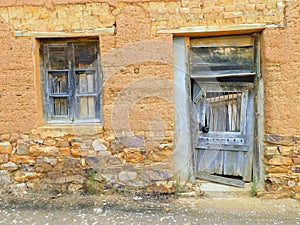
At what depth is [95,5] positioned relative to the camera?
3373 millimetres

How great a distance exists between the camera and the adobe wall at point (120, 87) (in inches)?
129

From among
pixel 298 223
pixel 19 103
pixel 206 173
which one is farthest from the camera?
pixel 206 173

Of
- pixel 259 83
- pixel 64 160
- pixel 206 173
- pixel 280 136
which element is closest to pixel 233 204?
pixel 206 173

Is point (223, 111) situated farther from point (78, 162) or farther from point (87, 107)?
point (78, 162)

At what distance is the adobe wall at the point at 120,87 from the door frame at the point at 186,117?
5.3 inches

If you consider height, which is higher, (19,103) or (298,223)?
(19,103)

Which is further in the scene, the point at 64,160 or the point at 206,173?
the point at 206,173

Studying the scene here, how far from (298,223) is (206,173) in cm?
137

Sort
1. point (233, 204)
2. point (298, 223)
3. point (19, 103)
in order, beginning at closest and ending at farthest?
point (298, 223), point (233, 204), point (19, 103)

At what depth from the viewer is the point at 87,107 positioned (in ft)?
12.3

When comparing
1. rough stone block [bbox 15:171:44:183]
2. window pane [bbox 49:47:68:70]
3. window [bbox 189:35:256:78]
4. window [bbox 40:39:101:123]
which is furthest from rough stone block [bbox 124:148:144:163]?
window pane [bbox 49:47:68:70]

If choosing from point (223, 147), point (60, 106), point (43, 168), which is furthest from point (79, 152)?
point (223, 147)

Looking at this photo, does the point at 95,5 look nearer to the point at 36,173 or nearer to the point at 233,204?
the point at 36,173

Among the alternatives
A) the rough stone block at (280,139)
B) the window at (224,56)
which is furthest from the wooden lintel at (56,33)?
the rough stone block at (280,139)
